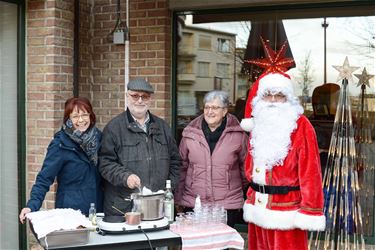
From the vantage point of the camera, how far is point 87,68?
6074 millimetres

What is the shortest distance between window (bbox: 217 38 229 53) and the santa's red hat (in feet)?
5.03

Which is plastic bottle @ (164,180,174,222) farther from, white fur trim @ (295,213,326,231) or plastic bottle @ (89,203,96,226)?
white fur trim @ (295,213,326,231)

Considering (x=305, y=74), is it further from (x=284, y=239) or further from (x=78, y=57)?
(x=78, y=57)

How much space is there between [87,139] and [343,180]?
2.31m

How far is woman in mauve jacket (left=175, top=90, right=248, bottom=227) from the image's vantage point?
4480 mm

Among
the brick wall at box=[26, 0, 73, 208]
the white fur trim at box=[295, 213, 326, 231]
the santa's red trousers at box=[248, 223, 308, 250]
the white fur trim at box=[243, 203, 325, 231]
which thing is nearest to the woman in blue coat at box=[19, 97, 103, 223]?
the brick wall at box=[26, 0, 73, 208]

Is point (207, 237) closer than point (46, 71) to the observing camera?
Yes

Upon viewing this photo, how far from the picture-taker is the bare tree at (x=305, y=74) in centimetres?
564

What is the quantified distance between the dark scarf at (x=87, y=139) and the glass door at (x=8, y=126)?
154 cm

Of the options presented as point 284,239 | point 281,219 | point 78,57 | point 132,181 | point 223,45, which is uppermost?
point 223,45

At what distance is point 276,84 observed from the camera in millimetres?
4160

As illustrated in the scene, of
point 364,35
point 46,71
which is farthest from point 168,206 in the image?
point 364,35

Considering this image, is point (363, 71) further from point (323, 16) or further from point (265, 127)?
point (265, 127)

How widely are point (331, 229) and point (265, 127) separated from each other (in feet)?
4.89
